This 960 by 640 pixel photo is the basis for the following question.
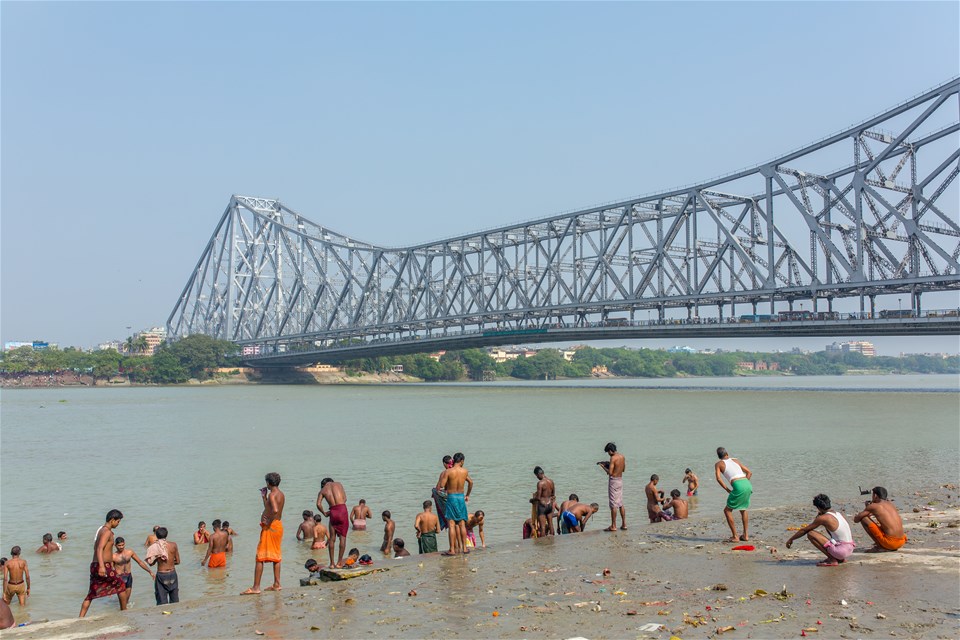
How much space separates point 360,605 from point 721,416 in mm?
38914

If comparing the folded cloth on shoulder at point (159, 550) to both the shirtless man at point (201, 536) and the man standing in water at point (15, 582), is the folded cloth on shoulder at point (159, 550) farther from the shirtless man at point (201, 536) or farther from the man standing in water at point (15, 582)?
the shirtless man at point (201, 536)

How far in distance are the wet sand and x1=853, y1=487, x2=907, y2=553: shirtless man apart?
210mm

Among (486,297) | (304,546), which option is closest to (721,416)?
(304,546)

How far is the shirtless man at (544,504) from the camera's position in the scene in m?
13.8

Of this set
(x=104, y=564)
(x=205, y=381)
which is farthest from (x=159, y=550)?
(x=205, y=381)

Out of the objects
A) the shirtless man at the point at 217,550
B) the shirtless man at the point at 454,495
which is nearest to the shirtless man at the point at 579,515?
the shirtless man at the point at 454,495

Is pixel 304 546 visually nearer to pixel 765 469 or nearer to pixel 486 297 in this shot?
pixel 765 469

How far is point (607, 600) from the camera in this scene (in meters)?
9.16

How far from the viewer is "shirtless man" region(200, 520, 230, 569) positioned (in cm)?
1373

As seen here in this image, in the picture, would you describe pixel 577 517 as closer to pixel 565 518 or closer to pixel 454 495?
pixel 565 518

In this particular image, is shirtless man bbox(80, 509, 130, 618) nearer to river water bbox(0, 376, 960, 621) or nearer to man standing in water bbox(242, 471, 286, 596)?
river water bbox(0, 376, 960, 621)

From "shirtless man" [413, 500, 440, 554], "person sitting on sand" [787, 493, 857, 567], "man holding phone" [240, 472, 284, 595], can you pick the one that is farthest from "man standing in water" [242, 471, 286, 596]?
"person sitting on sand" [787, 493, 857, 567]

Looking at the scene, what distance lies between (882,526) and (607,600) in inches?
166

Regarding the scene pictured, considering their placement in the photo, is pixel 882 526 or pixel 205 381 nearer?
pixel 882 526
